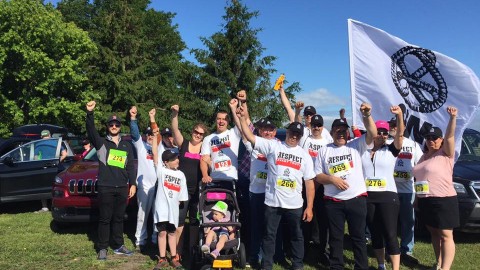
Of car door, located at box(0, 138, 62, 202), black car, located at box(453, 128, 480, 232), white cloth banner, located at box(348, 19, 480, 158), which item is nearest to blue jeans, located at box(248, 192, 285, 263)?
white cloth banner, located at box(348, 19, 480, 158)

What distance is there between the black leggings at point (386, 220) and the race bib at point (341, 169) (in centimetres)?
50

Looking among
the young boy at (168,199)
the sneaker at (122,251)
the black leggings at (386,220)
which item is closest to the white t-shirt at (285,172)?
the black leggings at (386,220)

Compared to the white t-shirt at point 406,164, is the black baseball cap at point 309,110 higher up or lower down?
higher up

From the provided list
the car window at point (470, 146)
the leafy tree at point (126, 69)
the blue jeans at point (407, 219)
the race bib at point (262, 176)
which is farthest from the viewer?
the leafy tree at point (126, 69)

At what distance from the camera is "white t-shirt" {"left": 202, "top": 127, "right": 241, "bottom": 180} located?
5.79 metres

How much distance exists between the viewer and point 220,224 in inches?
203

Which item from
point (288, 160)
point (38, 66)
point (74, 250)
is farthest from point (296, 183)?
point (38, 66)

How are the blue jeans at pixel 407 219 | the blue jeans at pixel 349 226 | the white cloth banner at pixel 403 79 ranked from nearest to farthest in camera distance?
1. the blue jeans at pixel 349 226
2. the blue jeans at pixel 407 219
3. the white cloth banner at pixel 403 79

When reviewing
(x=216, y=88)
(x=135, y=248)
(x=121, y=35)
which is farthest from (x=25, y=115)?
(x=135, y=248)

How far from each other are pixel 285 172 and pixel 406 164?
190cm

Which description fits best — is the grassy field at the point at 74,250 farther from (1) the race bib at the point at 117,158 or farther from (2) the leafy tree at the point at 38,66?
(2) the leafy tree at the point at 38,66

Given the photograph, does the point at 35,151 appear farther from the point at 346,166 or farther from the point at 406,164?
the point at 406,164

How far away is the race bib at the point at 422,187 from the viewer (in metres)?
5.12

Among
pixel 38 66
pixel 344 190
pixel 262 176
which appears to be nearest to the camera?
pixel 344 190
